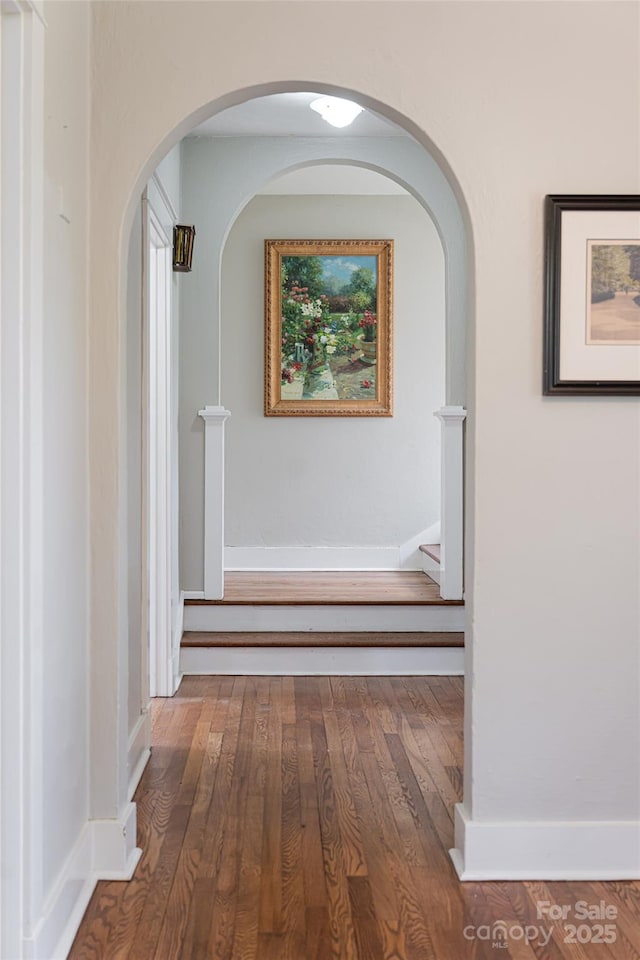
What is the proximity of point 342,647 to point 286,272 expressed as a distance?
2.59 metres

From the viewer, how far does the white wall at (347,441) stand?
5727 mm

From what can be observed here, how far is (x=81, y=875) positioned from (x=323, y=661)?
7.24ft

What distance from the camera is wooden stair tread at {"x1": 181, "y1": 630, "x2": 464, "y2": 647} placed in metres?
4.25

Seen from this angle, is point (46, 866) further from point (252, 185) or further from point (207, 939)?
point (252, 185)

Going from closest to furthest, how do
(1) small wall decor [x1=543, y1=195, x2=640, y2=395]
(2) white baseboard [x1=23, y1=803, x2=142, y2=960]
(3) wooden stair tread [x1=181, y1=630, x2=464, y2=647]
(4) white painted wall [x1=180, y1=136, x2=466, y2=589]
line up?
(2) white baseboard [x1=23, y1=803, x2=142, y2=960] < (1) small wall decor [x1=543, y1=195, x2=640, y2=395] < (3) wooden stair tread [x1=181, y1=630, x2=464, y2=647] < (4) white painted wall [x1=180, y1=136, x2=466, y2=589]

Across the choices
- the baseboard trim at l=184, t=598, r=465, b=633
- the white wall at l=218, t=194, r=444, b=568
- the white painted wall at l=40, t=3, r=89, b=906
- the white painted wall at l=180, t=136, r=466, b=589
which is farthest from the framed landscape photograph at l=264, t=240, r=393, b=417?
the white painted wall at l=40, t=3, r=89, b=906

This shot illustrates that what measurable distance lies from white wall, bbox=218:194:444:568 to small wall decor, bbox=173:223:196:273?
1.74m

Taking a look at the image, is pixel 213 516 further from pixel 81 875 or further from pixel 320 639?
pixel 81 875

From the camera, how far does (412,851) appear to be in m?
2.48

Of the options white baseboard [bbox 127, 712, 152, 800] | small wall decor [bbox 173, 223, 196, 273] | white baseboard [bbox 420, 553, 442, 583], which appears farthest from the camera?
white baseboard [bbox 420, 553, 442, 583]

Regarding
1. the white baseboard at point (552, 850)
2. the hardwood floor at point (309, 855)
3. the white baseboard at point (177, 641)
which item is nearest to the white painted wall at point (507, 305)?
the white baseboard at point (552, 850)

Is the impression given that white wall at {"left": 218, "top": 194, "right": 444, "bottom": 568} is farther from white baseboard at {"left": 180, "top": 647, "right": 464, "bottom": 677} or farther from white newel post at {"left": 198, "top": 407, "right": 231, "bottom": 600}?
white baseboard at {"left": 180, "top": 647, "right": 464, "bottom": 677}

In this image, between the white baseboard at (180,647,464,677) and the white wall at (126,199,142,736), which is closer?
the white wall at (126,199,142,736)

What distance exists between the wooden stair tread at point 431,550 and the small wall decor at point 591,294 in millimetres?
2835
